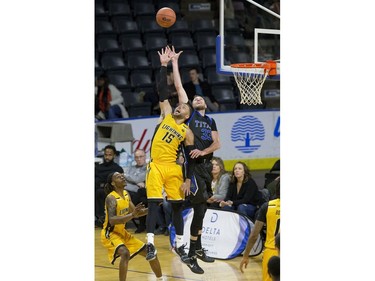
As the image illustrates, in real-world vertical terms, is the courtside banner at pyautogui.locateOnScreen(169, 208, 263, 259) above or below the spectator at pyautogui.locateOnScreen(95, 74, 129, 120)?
below

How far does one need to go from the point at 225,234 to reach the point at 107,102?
3869 millimetres

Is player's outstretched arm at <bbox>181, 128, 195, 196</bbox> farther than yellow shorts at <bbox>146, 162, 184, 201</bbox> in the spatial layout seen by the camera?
Yes

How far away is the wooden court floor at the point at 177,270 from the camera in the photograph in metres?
10.6

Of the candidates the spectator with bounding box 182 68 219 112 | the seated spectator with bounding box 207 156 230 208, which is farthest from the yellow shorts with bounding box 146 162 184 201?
the spectator with bounding box 182 68 219 112

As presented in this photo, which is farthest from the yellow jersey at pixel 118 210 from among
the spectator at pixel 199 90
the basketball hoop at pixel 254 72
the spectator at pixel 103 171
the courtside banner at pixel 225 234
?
the spectator at pixel 199 90

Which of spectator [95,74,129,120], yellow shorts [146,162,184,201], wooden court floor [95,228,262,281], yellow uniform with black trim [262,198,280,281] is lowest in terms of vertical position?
wooden court floor [95,228,262,281]

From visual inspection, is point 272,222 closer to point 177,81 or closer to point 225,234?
point 177,81

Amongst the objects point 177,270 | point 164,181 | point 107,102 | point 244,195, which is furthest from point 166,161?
point 107,102

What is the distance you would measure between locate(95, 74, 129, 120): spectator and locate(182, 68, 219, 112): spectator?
40.3 inches

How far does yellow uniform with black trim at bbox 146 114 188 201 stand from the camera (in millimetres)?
9602

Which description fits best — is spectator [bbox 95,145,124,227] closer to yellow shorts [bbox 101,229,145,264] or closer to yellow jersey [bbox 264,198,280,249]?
yellow shorts [bbox 101,229,145,264]

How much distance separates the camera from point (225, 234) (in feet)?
37.3

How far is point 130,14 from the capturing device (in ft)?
54.0
